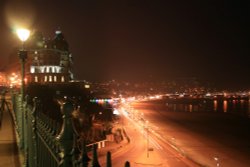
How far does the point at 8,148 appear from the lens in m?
10.6

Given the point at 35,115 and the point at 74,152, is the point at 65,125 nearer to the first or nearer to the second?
the point at 74,152

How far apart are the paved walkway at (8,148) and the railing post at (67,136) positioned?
627cm

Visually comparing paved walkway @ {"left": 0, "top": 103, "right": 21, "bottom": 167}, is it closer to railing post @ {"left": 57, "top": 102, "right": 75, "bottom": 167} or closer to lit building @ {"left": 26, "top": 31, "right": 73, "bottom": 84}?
railing post @ {"left": 57, "top": 102, "right": 75, "bottom": 167}

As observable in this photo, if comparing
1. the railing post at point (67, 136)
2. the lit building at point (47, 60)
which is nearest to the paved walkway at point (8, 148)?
the railing post at point (67, 136)

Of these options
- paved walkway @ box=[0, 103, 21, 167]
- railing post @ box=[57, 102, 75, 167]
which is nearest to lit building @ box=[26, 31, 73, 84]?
paved walkway @ box=[0, 103, 21, 167]

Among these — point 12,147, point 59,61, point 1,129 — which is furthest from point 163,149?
point 59,61

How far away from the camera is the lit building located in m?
91.7

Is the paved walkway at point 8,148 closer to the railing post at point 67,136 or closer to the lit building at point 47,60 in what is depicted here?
the railing post at point 67,136

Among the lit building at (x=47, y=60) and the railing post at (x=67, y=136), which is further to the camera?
the lit building at (x=47, y=60)

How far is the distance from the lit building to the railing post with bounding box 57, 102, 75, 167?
3480 inches

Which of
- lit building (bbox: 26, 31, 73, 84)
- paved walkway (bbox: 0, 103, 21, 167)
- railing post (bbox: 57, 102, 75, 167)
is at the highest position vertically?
lit building (bbox: 26, 31, 73, 84)

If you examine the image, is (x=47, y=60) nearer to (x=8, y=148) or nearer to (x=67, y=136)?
(x=8, y=148)

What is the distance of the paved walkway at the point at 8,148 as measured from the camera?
347 inches

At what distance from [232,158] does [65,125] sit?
4274 centimetres
